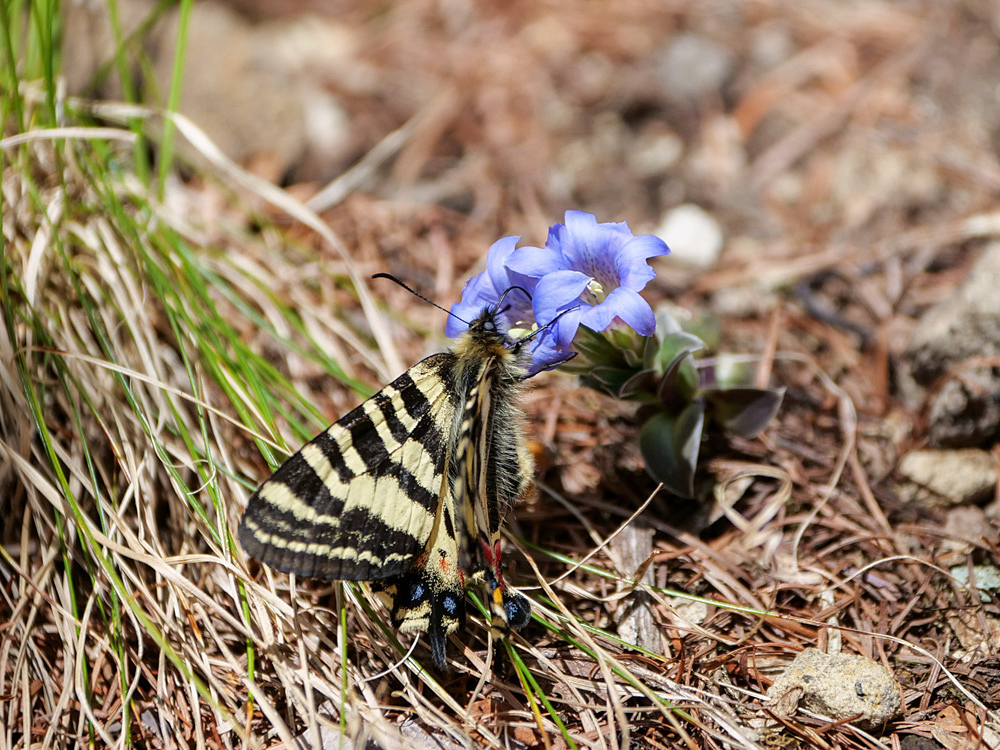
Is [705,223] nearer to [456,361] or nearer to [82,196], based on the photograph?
[456,361]

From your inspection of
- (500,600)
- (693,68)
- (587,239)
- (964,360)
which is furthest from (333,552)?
(693,68)

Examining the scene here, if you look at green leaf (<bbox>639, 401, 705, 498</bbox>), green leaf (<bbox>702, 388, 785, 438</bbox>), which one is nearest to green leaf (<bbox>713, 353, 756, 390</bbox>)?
green leaf (<bbox>702, 388, 785, 438</bbox>)

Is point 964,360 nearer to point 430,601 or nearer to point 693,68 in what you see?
point 430,601

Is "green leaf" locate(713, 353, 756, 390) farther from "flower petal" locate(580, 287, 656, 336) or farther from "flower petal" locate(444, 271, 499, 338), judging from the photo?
"flower petal" locate(444, 271, 499, 338)

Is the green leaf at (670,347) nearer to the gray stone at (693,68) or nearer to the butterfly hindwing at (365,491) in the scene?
the butterfly hindwing at (365,491)

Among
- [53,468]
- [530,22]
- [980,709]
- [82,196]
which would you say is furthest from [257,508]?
[530,22]
